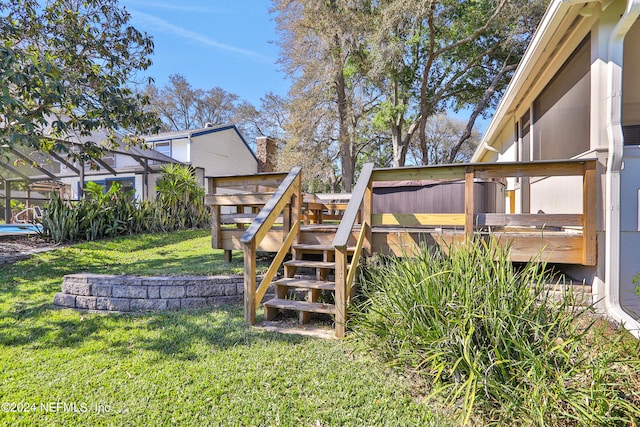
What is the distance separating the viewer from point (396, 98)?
46.8ft

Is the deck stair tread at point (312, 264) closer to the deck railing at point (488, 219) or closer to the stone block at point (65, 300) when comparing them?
the deck railing at point (488, 219)

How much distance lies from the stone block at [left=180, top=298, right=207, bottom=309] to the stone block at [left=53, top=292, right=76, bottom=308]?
1.31 meters

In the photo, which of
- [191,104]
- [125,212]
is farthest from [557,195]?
[191,104]

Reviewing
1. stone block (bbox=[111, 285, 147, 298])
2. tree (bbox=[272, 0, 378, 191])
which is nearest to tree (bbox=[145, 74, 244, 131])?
tree (bbox=[272, 0, 378, 191])

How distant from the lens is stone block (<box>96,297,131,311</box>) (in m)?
3.93

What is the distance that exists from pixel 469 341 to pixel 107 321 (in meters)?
3.51

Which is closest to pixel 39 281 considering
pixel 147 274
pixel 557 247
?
pixel 147 274

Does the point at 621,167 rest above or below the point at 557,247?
above

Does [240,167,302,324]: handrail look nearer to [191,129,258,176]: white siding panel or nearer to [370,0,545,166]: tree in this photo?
[370,0,545,166]: tree

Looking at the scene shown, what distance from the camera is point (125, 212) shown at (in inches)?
346

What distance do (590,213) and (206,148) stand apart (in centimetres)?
1589

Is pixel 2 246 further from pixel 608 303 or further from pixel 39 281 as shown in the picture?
pixel 608 303

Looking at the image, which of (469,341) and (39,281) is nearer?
(469,341)

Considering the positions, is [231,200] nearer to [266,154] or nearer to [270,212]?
[270,212]
